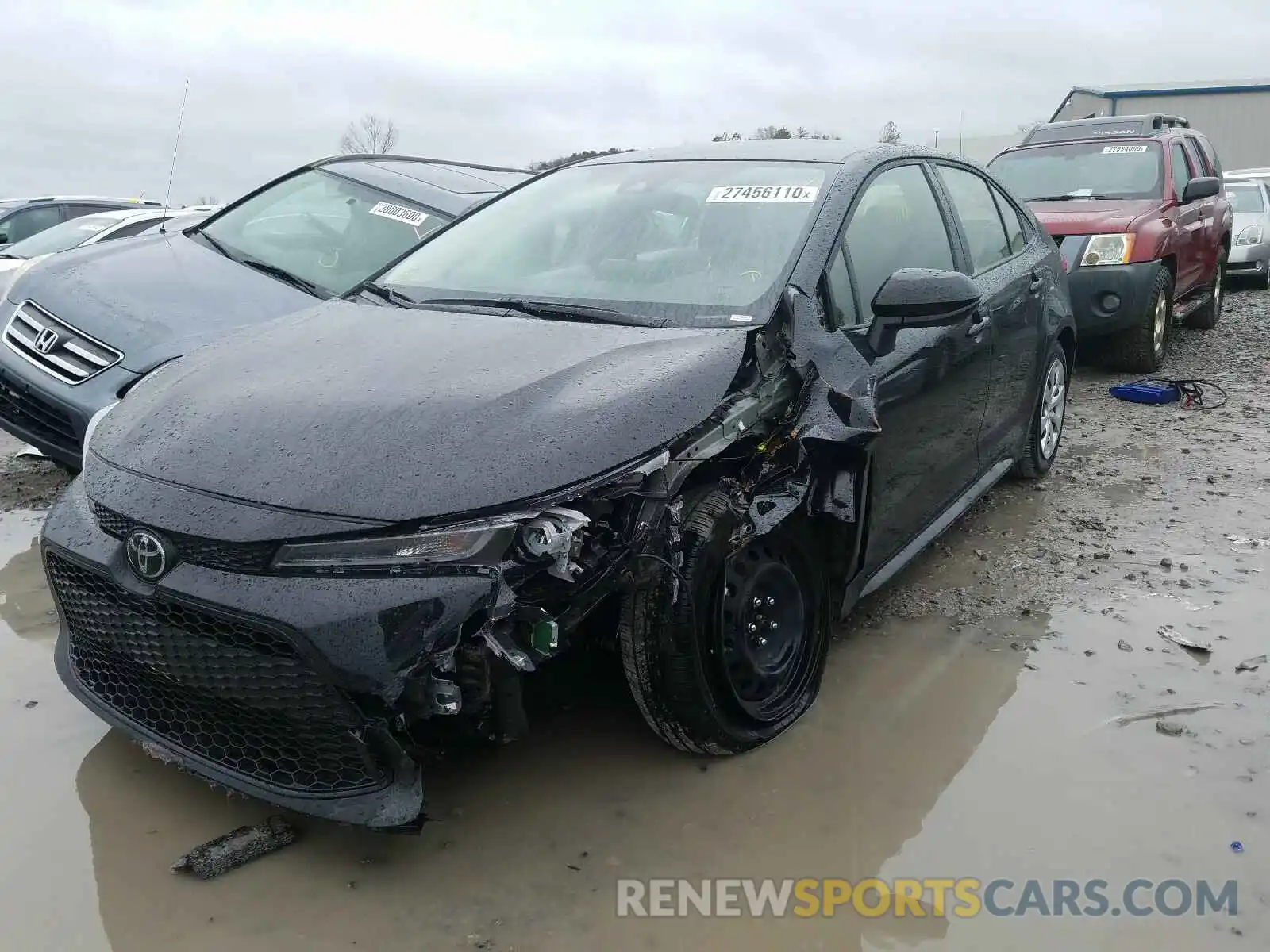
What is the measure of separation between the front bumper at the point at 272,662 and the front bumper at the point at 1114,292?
20.8 ft

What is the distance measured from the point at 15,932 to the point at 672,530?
1.66m

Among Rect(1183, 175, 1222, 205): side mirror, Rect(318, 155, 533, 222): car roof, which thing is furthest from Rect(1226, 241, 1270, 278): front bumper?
Rect(318, 155, 533, 222): car roof

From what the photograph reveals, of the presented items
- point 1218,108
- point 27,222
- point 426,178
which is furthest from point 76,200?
point 1218,108

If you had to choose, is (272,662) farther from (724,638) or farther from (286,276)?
(286,276)

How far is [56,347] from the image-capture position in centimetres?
438

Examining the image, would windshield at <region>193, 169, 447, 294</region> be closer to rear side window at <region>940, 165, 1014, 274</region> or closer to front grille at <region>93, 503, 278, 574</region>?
rear side window at <region>940, 165, 1014, 274</region>

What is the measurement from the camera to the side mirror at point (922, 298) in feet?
9.97

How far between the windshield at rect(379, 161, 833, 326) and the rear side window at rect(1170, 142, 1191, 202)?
5.84 m

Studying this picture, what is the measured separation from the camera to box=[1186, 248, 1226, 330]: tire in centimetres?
955

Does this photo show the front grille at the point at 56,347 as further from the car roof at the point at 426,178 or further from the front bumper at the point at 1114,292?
the front bumper at the point at 1114,292

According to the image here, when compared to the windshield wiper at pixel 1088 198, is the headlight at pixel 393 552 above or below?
below

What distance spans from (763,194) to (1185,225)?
240 inches

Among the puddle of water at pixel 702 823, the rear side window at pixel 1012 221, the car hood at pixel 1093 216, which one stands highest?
the car hood at pixel 1093 216

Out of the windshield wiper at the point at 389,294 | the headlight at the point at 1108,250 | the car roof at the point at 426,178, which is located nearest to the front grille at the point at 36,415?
the windshield wiper at the point at 389,294
